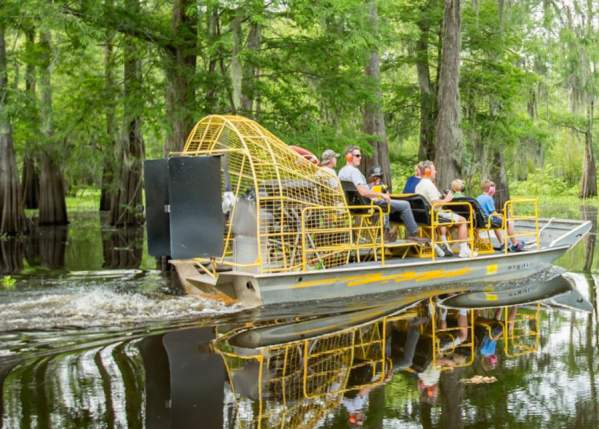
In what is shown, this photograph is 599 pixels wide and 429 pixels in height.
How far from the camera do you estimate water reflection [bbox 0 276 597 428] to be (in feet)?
19.2

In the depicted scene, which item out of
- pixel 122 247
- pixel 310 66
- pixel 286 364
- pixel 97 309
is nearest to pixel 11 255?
pixel 122 247

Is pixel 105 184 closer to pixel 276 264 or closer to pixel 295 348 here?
pixel 276 264

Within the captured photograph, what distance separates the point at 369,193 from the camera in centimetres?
1155

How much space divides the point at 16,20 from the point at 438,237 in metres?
10.3

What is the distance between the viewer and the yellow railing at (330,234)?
10844mm

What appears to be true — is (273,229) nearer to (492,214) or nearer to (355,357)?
(355,357)

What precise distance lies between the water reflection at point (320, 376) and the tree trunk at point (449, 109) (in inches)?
382

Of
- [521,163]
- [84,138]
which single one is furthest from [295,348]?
Answer: [521,163]

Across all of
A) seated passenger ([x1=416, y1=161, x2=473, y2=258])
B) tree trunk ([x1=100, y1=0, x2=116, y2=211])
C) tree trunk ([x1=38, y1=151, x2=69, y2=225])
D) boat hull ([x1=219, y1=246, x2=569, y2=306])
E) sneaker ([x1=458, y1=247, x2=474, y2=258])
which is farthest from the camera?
tree trunk ([x1=38, y1=151, x2=69, y2=225])

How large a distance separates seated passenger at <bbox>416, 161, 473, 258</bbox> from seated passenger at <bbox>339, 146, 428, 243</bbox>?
45 cm

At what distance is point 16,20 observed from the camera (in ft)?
57.8

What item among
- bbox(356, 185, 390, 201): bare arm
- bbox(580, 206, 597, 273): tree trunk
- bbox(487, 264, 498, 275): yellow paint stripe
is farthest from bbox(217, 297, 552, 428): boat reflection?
bbox(580, 206, 597, 273): tree trunk

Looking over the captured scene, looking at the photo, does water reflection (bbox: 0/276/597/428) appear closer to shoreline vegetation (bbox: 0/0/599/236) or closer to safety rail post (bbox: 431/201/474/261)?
safety rail post (bbox: 431/201/474/261)

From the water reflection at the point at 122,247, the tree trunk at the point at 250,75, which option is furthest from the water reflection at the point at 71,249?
the tree trunk at the point at 250,75
